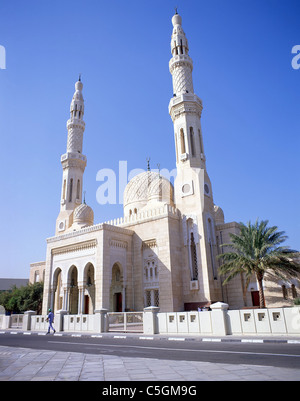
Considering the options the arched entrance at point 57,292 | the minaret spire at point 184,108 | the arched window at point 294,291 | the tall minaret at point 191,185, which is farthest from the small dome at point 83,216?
the arched window at point 294,291

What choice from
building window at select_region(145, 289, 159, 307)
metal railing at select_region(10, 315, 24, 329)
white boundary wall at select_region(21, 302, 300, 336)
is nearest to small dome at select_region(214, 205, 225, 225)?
building window at select_region(145, 289, 159, 307)

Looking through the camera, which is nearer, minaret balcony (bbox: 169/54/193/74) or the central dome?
minaret balcony (bbox: 169/54/193/74)

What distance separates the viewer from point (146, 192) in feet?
98.2

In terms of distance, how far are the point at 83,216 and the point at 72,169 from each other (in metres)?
5.82

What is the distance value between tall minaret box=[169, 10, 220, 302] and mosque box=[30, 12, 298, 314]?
6 centimetres

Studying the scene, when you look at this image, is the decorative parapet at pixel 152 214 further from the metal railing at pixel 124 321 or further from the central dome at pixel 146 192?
the metal railing at pixel 124 321

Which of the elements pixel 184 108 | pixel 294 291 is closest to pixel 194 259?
pixel 294 291

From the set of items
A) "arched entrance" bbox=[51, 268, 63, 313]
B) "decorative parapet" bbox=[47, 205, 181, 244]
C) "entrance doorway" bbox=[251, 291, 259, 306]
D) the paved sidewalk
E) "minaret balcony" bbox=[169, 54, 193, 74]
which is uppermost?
"minaret balcony" bbox=[169, 54, 193, 74]

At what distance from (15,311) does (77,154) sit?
58.6ft

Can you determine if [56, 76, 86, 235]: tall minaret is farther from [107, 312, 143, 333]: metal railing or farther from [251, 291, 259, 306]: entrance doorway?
[251, 291, 259, 306]: entrance doorway

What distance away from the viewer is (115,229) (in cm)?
2278

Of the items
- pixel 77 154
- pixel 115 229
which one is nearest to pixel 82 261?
pixel 115 229

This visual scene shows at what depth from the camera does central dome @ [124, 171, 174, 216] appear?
27.7 meters
